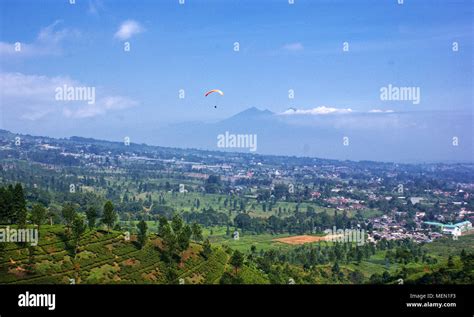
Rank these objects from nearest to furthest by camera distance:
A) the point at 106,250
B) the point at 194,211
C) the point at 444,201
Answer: the point at 106,250 < the point at 194,211 < the point at 444,201

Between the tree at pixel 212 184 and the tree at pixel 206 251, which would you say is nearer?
the tree at pixel 206 251

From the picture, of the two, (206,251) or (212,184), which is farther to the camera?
(212,184)

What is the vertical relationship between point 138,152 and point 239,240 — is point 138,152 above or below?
above

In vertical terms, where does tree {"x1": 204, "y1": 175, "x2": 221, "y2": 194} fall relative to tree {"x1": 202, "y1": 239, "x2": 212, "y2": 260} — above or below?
above

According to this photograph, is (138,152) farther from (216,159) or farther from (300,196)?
(300,196)

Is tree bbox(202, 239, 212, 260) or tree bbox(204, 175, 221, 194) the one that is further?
tree bbox(204, 175, 221, 194)

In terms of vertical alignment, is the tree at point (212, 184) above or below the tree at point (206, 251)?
above

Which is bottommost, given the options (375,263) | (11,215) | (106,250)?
(375,263)

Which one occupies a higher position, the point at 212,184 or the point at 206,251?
the point at 212,184
